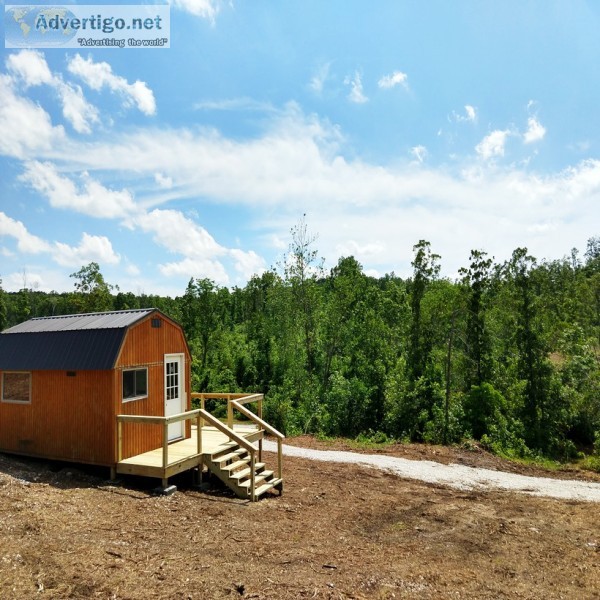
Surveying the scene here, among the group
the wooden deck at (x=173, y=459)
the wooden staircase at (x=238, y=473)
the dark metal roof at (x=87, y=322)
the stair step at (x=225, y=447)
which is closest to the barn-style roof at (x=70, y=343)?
the dark metal roof at (x=87, y=322)

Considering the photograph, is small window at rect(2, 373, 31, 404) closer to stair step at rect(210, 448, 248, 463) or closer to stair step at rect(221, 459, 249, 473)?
stair step at rect(210, 448, 248, 463)

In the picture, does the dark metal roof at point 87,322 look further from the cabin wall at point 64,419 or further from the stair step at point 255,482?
the stair step at point 255,482

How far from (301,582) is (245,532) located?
1.92 metres

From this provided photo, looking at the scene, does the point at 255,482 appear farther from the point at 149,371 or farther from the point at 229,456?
the point at 149,371

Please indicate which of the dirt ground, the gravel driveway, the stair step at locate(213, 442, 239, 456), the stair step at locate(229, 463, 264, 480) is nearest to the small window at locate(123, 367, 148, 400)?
the dirt ground

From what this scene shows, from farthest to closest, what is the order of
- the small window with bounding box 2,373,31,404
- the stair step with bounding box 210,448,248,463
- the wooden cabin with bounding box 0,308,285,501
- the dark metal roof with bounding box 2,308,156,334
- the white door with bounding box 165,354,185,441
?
the white door with bounding box 165,354,185,441, the small window with bounding box 2,373,31,404, the dark metal roof with bounding box 2,308,156,334, the stair step with bounding box 210,448,248,463, the wooden cabin with bounding box 0,308,285,501

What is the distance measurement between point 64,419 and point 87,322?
2152mm

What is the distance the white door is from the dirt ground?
1289 millimetres

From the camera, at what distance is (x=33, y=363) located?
981 centimetres

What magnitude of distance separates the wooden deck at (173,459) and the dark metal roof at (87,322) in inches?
106

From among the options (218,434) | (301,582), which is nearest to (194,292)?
(218,434)

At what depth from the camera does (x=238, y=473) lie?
910cm

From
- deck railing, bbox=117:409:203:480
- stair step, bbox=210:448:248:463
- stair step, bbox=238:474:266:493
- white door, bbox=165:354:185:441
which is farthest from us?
white door, bbox=165:354:185:441

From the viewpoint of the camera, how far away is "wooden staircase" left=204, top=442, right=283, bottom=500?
8.81 meters
